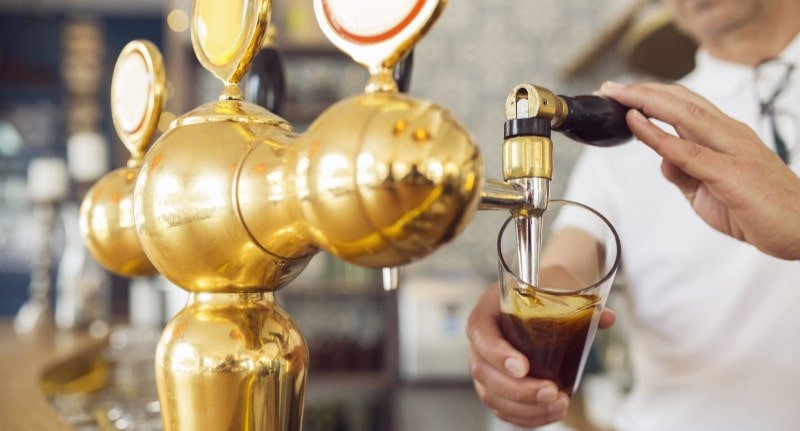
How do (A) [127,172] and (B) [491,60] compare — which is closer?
(A) [127,172]

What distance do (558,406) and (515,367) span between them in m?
0.07

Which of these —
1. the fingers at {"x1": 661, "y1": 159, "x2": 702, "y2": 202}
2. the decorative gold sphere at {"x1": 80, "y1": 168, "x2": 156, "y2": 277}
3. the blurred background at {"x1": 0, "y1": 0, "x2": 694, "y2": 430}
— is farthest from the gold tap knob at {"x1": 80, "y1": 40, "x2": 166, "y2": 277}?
the blurred background at {"x1": 0, "y1": 0, "x2": 694, "y2": 430}

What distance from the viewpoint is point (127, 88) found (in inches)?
21.4

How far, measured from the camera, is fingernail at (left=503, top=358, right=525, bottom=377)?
20.7 inches

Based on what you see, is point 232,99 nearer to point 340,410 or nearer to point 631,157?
point 631,157

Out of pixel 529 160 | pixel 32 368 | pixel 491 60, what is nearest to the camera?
pixel 529 160

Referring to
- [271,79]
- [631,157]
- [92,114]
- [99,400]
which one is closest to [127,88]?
[271,79]

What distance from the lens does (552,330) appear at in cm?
A: 49

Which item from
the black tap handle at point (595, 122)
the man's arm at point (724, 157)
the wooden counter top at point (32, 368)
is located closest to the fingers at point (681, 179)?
the man's arm at point (724, 157)

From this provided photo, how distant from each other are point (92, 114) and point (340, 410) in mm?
3973

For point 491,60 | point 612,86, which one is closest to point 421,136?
point 612,86

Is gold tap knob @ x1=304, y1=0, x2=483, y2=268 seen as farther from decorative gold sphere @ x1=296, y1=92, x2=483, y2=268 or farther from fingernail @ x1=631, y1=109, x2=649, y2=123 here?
fingernail @ x1=631, y1=109, x2=649, y2=123

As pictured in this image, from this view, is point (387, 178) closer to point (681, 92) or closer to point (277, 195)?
point (277, 195)

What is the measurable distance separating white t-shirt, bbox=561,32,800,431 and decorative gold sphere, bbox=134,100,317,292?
100cm
